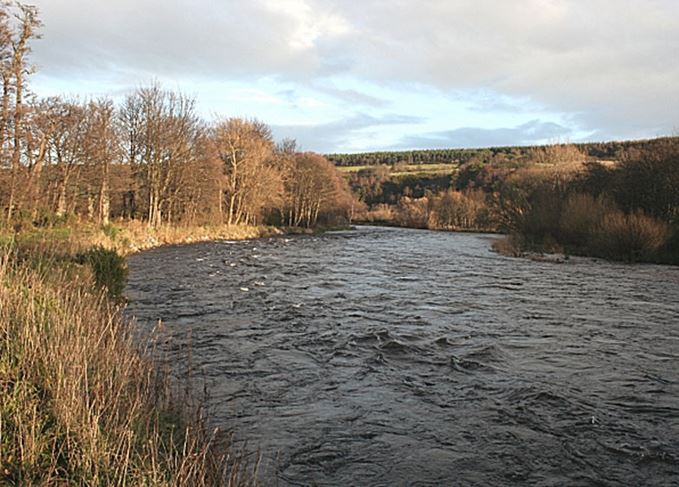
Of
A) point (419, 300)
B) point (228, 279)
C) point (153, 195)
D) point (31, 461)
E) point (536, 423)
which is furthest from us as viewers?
point (153, 195)

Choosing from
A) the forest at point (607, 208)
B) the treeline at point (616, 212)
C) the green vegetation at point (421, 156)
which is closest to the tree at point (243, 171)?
the forest at point (607, 208)

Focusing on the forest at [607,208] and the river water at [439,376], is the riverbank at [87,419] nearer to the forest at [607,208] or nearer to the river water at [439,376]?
the river water at [439,376]

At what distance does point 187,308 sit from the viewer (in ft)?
45.5

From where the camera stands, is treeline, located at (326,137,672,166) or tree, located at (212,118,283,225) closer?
tree, located at (212,118,283,225)

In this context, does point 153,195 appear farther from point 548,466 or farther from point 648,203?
point 548,466

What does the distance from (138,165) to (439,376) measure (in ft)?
119

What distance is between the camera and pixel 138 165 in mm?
40094

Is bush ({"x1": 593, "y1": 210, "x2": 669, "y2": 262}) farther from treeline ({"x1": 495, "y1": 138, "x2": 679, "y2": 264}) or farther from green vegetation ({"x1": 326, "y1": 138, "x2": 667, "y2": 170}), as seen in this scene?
green vegetation ({"x1": 326, "y1": 138, "x2": 667, "y2": 170})

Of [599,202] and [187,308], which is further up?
[599,202]

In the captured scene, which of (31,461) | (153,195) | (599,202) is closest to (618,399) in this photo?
(31,461)

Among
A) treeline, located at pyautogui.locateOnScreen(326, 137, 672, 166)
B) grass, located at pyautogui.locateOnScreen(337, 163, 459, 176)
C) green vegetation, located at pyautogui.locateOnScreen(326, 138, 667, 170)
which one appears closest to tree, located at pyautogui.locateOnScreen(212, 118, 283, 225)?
grass, located at pyautogui.locateOnScreen(337, 163, 459, 176)

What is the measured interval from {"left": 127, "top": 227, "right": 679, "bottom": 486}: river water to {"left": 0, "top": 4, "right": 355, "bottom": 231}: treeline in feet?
37.4

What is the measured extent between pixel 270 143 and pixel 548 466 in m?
56.4

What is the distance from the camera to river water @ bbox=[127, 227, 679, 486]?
5.73m
